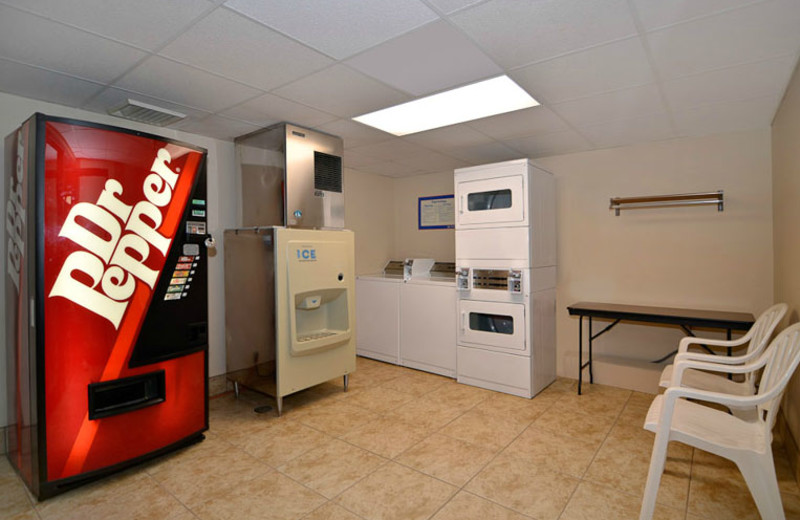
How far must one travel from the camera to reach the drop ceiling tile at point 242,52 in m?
1.83

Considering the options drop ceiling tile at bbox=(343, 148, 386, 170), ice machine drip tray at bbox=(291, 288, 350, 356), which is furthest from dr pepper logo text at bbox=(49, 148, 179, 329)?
drop ceiling tile at bbox=(343, 148, 386, 170)

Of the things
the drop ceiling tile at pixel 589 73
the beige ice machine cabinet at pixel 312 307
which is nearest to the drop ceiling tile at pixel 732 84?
the drop ceiling tile at pixel 589 73

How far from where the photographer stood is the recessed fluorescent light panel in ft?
8.58

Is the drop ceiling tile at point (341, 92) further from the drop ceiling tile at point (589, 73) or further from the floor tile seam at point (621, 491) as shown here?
the floor tile seam at point (621, 491)

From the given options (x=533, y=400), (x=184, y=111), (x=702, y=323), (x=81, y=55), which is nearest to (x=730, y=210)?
(x=702, y=323)

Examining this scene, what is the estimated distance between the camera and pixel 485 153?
4.12 meters

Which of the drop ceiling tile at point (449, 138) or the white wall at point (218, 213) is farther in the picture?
the white wall at point (218, 213)

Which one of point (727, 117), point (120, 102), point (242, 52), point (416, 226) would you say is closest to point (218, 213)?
point (120, 102)

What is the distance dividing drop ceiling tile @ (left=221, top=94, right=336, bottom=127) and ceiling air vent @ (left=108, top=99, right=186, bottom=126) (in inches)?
14.4

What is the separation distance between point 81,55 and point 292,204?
151 cm

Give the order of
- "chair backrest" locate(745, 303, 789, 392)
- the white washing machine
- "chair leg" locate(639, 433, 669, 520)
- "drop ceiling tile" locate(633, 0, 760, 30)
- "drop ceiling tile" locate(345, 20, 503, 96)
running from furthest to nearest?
the white washing machine, "chair backrest" locate(745, 303, 789, 392), "drop ceiling tile" locate(345, 20, 503, 96), "chair leg" locate(639, 433, 669, 520), "drop ceiling tile" locate(633, 0, 760, 30)

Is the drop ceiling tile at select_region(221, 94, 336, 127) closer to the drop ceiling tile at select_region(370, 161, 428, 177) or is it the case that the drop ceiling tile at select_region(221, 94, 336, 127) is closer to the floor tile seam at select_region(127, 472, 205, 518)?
the drop ceiling tile at select_region(370, 161, 428, 177)

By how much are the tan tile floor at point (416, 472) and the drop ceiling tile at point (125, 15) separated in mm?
2288

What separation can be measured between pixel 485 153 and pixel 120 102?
3.06 m
